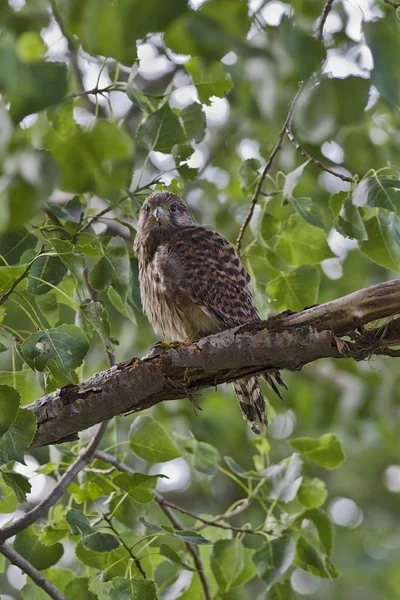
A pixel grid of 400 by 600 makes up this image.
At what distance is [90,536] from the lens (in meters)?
2.36

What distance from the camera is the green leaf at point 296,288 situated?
2.98 meters

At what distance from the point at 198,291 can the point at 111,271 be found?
916 mm

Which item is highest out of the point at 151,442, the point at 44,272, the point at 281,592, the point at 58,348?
the point at 44,272

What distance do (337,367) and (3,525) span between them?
3.91 meters

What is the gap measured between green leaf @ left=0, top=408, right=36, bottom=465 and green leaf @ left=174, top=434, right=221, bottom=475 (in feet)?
3.82

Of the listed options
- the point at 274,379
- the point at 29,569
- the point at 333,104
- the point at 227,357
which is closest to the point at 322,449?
the point at 274,379

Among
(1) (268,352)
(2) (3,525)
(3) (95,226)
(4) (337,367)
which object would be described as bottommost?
(4) (337,367)

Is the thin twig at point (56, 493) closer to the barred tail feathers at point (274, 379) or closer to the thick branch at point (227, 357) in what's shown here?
the thick branch at point (227, 357)

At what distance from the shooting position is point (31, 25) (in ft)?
3.27

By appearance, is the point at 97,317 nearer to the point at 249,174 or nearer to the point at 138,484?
the point at 138,484

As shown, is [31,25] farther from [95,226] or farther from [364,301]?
[95,226]

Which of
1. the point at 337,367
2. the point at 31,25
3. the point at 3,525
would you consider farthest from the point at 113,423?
the point at 337,367

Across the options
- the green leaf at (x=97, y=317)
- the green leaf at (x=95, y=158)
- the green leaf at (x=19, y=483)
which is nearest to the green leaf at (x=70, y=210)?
the green leaf at (x=97, y=317)

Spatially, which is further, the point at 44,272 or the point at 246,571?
the point at 246,571
